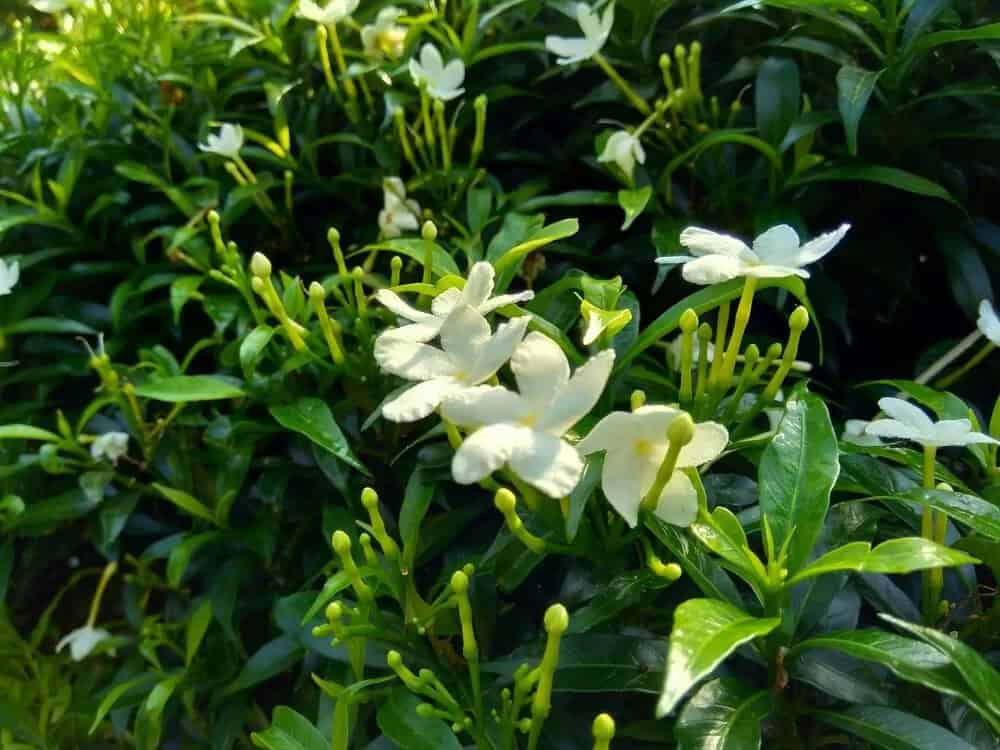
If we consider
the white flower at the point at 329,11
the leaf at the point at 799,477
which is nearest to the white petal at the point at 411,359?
the leaf at the point at 799,477

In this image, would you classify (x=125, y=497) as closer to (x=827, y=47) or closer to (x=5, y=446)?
(x=5, y=446)

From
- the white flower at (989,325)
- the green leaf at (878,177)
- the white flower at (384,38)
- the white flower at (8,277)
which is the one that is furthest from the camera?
the white flower at (384,38)

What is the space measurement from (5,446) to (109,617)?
12.3 inches

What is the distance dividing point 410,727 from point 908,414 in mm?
402

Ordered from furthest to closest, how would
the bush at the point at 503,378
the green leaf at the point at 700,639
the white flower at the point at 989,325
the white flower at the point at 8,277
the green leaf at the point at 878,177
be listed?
the white flower at the point at 8,277
the green leaf at the point at 878,177
the white flower at the point at 989,325
the bush at the point at 503,378
the green leaf at the point at 700,639

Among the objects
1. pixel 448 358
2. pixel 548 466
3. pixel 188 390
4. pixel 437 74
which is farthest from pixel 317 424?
pixel 437 74

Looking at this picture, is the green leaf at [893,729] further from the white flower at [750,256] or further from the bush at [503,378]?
the white flower at [750,256]

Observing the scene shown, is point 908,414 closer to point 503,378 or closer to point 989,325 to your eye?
point 989,325

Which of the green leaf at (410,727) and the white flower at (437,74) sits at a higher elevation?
the white flower at (437,74)

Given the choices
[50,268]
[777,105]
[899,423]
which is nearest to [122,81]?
[50,268]

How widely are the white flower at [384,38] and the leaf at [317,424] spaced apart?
1.71 feet

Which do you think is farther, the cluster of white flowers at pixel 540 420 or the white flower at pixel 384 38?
the white flower at pixel 384 38

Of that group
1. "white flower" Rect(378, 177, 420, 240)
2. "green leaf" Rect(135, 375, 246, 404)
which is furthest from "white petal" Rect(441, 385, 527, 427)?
"white flower" Rect(378, 177, 420, 240)

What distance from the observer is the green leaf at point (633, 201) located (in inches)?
33.0
